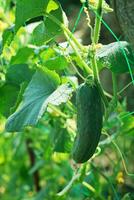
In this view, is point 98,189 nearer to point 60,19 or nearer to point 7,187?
point 60,19

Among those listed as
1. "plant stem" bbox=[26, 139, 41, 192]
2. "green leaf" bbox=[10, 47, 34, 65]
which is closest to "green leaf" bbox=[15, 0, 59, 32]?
"green leaf" bbox=[10, 47, 34, 65]

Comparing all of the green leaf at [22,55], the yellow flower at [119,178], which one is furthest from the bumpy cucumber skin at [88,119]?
the yellow flower at [119,178]

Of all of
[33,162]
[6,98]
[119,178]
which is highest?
[6,98]

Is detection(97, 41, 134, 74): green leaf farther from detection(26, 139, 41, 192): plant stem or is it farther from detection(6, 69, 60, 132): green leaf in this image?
detection(26, 139, 41, 192): plant stem

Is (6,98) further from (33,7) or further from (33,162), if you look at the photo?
(33,162)

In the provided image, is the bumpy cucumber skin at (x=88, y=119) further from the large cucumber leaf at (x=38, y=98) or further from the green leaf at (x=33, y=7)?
the green leaf at (x=33, y=7)

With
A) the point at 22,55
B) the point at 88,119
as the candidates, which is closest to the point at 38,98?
the point at 88,119
